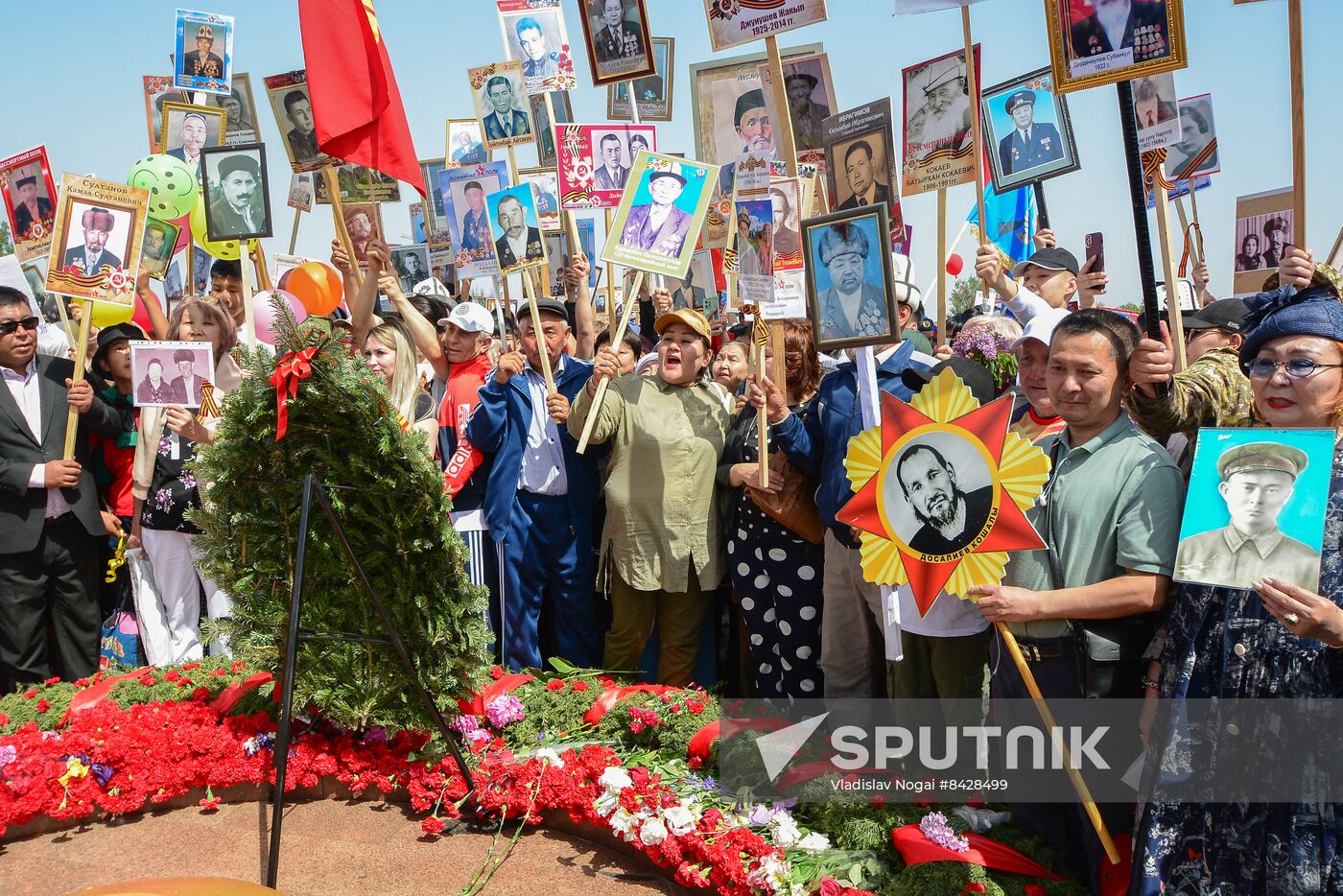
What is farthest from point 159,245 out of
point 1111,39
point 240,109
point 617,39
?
point 1111,39

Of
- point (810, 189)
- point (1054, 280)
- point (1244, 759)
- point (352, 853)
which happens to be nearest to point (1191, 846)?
point (1244, 759)

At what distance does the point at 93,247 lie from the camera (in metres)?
5.62

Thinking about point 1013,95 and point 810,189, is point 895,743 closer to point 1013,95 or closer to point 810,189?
point 810,189

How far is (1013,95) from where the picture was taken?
6125 mm

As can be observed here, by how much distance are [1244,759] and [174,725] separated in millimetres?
4427

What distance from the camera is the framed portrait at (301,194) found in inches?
350

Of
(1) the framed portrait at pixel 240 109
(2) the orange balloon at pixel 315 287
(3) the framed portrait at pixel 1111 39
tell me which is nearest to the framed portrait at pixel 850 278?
(3) the framed portrait at pixel 1111 39

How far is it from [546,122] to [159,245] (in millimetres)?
3860

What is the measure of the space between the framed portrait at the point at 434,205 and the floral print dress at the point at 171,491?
3533 millimetres

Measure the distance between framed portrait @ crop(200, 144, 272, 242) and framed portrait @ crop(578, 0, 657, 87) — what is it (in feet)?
6.87

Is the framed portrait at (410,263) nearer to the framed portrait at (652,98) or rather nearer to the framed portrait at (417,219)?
the framed portrait at (417,219)

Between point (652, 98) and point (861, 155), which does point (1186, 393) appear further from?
point (652, 98)

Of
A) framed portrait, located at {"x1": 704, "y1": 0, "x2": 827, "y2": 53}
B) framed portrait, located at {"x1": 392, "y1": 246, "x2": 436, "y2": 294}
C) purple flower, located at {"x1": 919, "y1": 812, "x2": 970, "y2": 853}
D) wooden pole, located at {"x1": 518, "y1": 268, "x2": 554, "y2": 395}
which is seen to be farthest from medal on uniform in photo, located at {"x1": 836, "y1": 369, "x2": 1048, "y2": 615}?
framed portrait, located at {"x1": 392, "y1": 246, "x2": 436, "y2": 294}

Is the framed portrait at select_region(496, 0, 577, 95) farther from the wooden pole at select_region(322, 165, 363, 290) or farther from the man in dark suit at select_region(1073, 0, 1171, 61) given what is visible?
the man in dark suit at select_region(1073, 0, 1171, 61)
